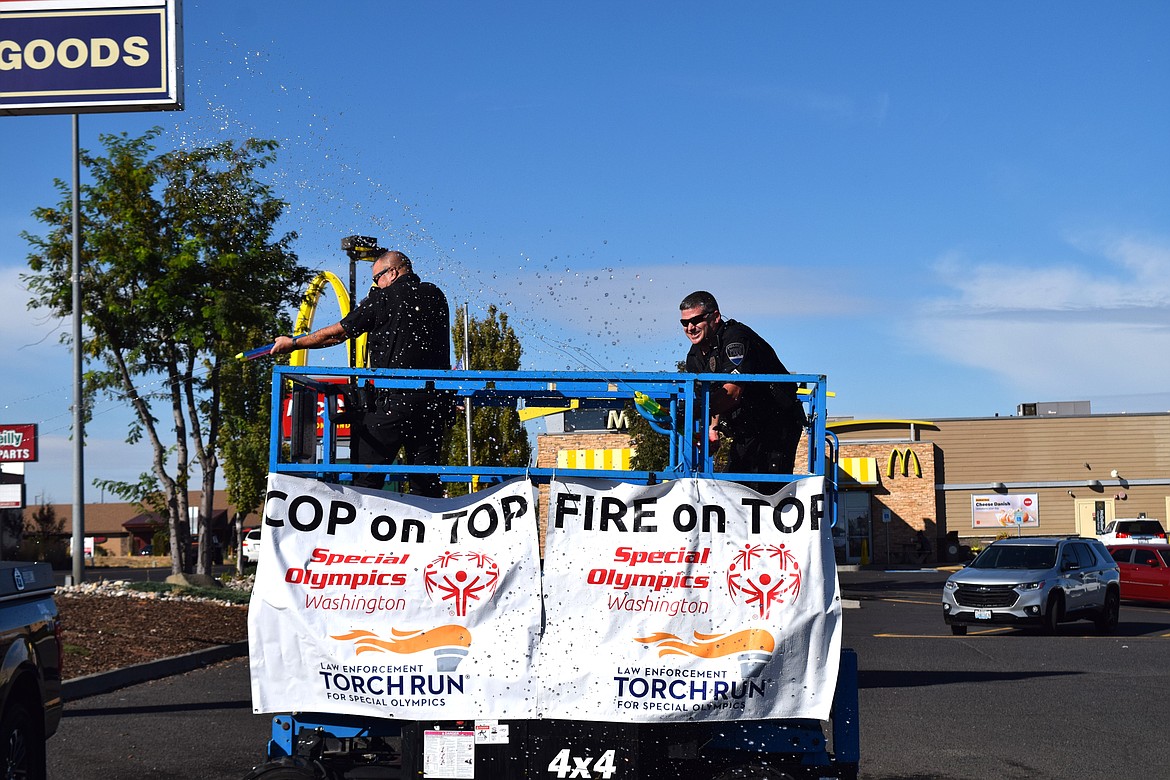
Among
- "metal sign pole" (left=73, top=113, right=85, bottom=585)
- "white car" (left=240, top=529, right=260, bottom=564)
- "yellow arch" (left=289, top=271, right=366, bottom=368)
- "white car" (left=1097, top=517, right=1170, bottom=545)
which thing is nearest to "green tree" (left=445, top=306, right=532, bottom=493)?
"white car" (left=240, top=529, right=260, bottom=564)

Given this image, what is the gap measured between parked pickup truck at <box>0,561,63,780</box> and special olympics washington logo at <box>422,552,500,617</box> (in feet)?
6.69

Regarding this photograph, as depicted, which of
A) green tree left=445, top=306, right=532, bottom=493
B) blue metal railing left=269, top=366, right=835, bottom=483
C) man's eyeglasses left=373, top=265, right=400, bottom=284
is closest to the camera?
blue metal railing left=269, top=366, right=835, bottom=483

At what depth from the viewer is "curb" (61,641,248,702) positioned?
1211 centimetres

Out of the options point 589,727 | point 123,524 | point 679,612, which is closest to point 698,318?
point 679,612

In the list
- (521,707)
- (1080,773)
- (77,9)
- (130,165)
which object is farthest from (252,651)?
(130,165)

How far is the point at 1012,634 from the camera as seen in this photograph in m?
21.7

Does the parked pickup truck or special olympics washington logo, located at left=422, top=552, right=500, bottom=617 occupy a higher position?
special olympics washington logo, located at left=422, top=552, right=500, bottom=617

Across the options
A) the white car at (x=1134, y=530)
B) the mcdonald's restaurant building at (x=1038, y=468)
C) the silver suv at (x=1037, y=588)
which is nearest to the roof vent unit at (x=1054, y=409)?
the mcdonald's restaurant building at (x=1038, y=468)

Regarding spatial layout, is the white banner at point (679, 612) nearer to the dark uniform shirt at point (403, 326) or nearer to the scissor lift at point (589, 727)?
the scissor lift at point (589, 727)

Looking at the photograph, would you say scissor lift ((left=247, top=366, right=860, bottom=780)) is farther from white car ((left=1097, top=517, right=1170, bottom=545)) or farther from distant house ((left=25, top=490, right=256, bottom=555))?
distant house ((left=25, top=490, right=256, bottom=555))

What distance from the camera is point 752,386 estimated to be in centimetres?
651

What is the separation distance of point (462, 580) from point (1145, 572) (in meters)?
27.2

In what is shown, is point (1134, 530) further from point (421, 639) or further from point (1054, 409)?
point (421, 639)

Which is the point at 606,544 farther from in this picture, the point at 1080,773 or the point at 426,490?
the point at 1080,773
